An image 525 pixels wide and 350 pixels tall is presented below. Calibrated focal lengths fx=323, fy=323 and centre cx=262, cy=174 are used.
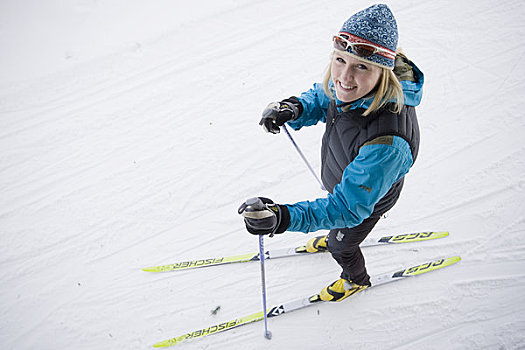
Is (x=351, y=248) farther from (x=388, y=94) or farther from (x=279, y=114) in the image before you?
(x=388, y=94)

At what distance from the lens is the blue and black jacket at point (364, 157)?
1540mm

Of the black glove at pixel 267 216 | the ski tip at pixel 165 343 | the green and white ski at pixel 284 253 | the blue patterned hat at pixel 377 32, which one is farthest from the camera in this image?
the green and white ski at pixel 284 253

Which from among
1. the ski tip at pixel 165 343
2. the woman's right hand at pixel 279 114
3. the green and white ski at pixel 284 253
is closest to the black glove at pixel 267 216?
the woman's right hand at pixel 279 114

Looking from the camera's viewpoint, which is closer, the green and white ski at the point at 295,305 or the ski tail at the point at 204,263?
the green and white ski at the point at 295,305

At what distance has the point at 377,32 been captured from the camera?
146cm

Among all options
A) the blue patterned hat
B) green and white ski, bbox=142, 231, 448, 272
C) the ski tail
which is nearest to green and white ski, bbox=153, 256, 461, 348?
green and white ski, bbox=142, 231, 448, 272

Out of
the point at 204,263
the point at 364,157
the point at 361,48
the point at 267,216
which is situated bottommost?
the point at 204,263

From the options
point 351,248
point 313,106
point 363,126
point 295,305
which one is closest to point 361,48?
point 363,126

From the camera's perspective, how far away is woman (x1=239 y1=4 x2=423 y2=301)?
58.9 inches

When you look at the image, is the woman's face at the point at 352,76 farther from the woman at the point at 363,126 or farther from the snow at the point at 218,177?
the snow at the point at 218,177

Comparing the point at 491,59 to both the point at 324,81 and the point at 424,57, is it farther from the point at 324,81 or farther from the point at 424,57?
the point at 324,81

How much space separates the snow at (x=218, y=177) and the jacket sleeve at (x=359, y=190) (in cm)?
143

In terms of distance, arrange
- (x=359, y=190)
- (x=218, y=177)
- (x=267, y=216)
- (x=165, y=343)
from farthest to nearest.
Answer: (x=218, y=177), (x=165, y=343), (x=267, y=216), (x=359, y=190)

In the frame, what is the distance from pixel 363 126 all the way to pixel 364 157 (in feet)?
0.60
